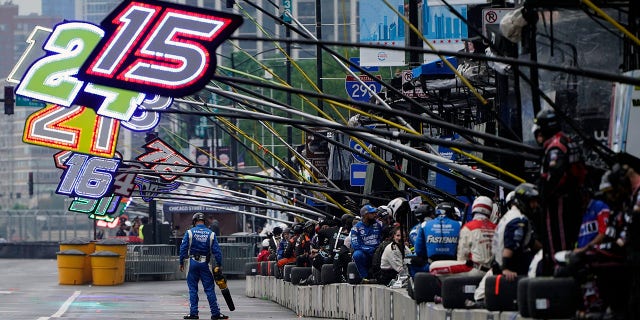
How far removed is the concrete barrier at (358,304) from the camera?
53.2ft

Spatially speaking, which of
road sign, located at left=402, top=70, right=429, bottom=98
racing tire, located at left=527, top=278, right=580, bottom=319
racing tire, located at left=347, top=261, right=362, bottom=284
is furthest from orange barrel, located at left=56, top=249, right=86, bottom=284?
racing tire, located at left=527, top=278, right=580, bottom=319

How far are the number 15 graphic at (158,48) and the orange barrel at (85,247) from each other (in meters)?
29.7

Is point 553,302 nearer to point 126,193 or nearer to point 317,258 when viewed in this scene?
point 317,258

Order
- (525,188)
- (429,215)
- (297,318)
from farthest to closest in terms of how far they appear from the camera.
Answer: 1. (297,318)
2. (429,215)
3. (525,188)

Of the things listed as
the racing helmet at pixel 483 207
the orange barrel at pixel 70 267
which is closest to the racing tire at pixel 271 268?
the orange barrel at pixel 70 267

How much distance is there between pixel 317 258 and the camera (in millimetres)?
29656

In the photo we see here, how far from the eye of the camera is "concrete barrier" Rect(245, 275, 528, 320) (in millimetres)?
16203

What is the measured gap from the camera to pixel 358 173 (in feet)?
112

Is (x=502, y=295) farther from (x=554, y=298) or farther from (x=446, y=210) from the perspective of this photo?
(x=446, y=210)

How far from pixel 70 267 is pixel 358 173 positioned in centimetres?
1339

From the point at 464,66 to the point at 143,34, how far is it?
8.74 meters

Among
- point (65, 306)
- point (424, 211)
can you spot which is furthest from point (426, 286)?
point (65, 306)

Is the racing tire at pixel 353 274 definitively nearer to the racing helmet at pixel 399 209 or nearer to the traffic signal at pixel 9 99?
the racing helmet at pixel 399 209

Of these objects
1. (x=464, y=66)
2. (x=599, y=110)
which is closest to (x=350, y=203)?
(x=464, y=66)
